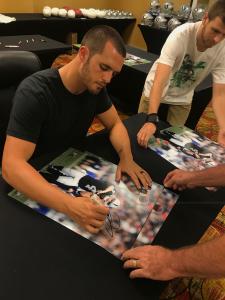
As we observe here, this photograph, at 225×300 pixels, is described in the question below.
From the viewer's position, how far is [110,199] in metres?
0.86

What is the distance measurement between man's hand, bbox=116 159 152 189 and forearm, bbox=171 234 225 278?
298 mm

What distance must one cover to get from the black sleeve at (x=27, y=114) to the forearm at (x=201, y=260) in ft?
1.80

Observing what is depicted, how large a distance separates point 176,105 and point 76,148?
0.95 meters

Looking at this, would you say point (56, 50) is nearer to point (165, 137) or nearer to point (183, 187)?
point (165, 137)

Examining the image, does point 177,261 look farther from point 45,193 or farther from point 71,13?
point 71,13

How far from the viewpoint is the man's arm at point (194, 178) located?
3.22ft

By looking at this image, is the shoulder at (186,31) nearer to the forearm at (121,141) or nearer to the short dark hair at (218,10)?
the short dark hair at (218,10)

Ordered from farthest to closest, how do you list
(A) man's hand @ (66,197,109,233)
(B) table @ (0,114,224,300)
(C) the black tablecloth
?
1. (C) the black tablecloth
2. (A) man's hand @ (66,197,109,233)
3. (B) table @ (0,114,224,300)

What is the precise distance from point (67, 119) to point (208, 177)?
546mm

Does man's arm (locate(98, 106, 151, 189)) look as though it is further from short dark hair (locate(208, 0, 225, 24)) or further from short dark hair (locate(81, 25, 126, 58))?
short dark hair (locate(208, 0, 225, 24))

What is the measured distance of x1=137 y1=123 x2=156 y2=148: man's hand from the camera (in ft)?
3.86

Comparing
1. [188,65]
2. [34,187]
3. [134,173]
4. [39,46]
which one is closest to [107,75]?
[134,173]

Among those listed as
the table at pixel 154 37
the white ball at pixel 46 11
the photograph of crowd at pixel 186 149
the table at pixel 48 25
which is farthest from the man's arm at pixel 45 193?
the white ball at pixel 46 11

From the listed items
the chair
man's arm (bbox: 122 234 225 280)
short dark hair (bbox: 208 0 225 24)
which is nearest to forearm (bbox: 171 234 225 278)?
man's arm (bbox: 122 234 225 280)
